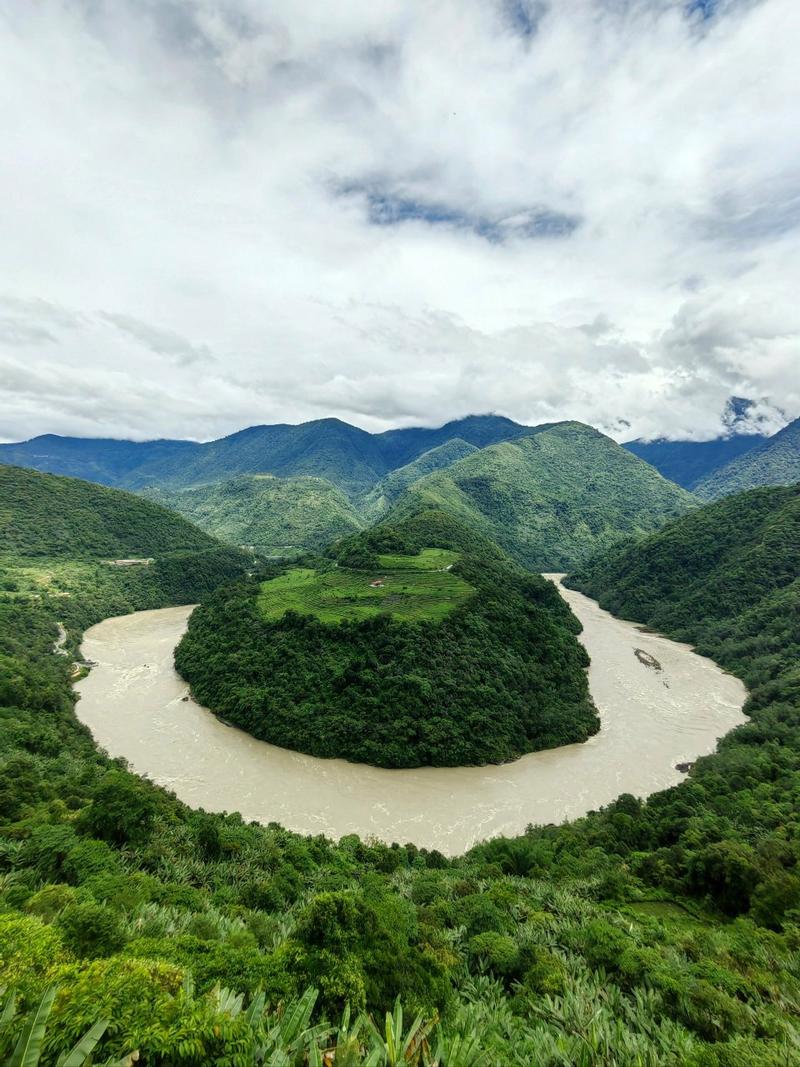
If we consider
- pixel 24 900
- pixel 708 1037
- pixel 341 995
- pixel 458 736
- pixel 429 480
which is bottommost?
pixel 458 736

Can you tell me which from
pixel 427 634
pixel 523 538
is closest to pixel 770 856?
pixel 427 634

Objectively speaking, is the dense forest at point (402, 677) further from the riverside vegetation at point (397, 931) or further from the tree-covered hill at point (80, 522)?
the tree-covered hill at point (80, 522)

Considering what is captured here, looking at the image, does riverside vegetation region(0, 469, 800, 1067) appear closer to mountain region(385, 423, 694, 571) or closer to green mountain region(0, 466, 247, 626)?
green mountain region(0, 466, 247, 626)

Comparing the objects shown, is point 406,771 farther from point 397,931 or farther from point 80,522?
point 80,522

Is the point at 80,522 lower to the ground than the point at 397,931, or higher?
higher

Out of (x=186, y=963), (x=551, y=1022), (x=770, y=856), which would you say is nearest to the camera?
(x=551, y=1022)

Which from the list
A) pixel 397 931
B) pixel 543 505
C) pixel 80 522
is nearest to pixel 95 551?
pixel 80 522

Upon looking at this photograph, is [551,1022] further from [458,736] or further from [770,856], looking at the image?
[458,736]
